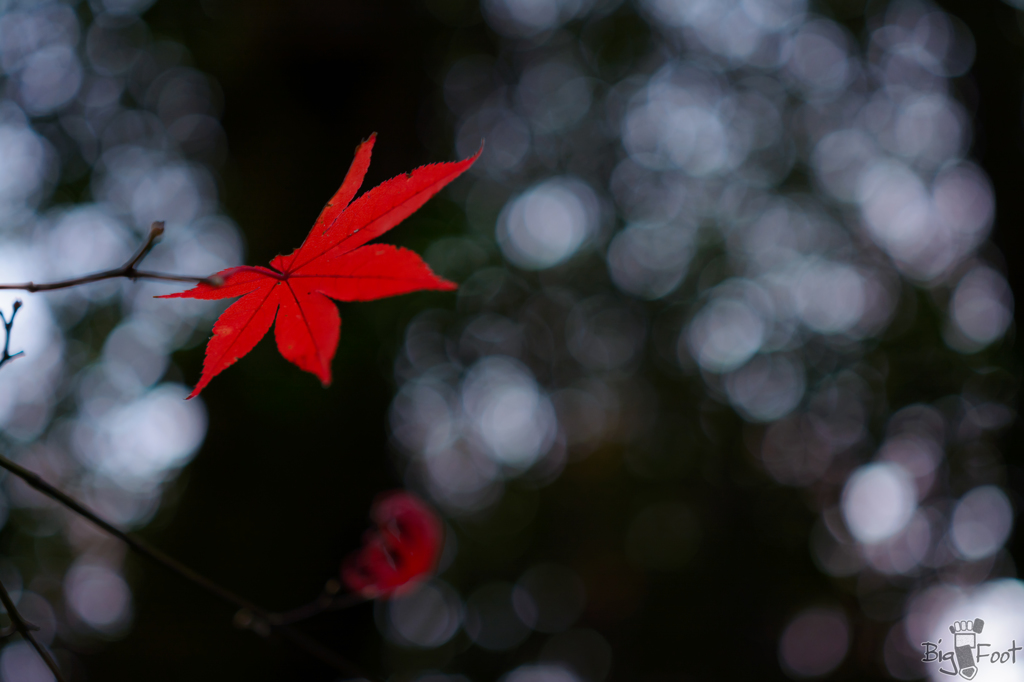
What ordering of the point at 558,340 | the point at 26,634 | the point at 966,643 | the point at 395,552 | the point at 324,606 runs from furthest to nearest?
the point at 558,340
the point at 966,643
the point at 395,552
the point at 324,606
the point at 26,634

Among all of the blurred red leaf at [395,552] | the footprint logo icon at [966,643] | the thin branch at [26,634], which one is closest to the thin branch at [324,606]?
the blurred red leaf at [395,552]

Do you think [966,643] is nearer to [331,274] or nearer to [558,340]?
[331,274]

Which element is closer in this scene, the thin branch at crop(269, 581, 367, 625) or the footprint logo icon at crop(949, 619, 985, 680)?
the thin branch at crop(269, 581, 367, 625)

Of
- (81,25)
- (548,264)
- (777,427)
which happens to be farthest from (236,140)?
(777,427)

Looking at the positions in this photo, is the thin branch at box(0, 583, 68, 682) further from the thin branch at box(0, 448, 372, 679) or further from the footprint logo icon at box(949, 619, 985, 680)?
the footprint logo icon at box(949, 619, 985, 680)

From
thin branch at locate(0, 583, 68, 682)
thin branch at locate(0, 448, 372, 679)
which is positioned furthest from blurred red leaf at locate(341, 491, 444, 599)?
thin branch at locate(0, 583, 68, 682)

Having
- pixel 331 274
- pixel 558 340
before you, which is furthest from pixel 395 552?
pixel 558 340
